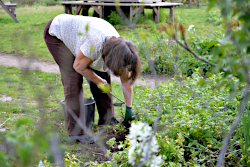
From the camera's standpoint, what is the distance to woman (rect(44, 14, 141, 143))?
2279 mm

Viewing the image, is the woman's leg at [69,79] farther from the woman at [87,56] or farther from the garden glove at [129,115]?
the garden glove at [129,115]

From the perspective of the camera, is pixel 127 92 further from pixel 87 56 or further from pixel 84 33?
pixel 84 33

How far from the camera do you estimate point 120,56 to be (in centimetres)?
222

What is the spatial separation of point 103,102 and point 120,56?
0.97 m

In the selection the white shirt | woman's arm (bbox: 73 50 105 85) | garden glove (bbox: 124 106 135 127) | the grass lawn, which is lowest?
the grass lawn

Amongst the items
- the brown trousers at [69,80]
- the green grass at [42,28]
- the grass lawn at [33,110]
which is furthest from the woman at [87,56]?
the green grass at [42,28]

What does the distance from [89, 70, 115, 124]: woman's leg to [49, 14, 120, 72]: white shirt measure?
11.9 inches

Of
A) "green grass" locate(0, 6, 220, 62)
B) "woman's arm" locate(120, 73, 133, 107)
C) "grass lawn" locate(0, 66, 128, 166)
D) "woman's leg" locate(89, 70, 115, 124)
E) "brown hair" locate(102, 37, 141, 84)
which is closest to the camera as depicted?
"brown hair" locate(102, 37, 141, 84)

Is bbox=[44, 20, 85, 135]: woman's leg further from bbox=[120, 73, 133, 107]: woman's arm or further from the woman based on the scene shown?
bbox=[120, 73, 133, 107]: woman's arm

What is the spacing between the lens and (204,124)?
2.19 metres

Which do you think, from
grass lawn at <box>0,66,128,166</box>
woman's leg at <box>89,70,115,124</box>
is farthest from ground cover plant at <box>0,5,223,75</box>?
woman's leg at <box>89,70,115,124</box>

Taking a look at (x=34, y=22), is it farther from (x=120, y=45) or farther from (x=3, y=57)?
(x=120, y=45)

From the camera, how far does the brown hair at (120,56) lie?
7.31 feet

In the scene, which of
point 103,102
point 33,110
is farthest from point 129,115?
point 33,110
